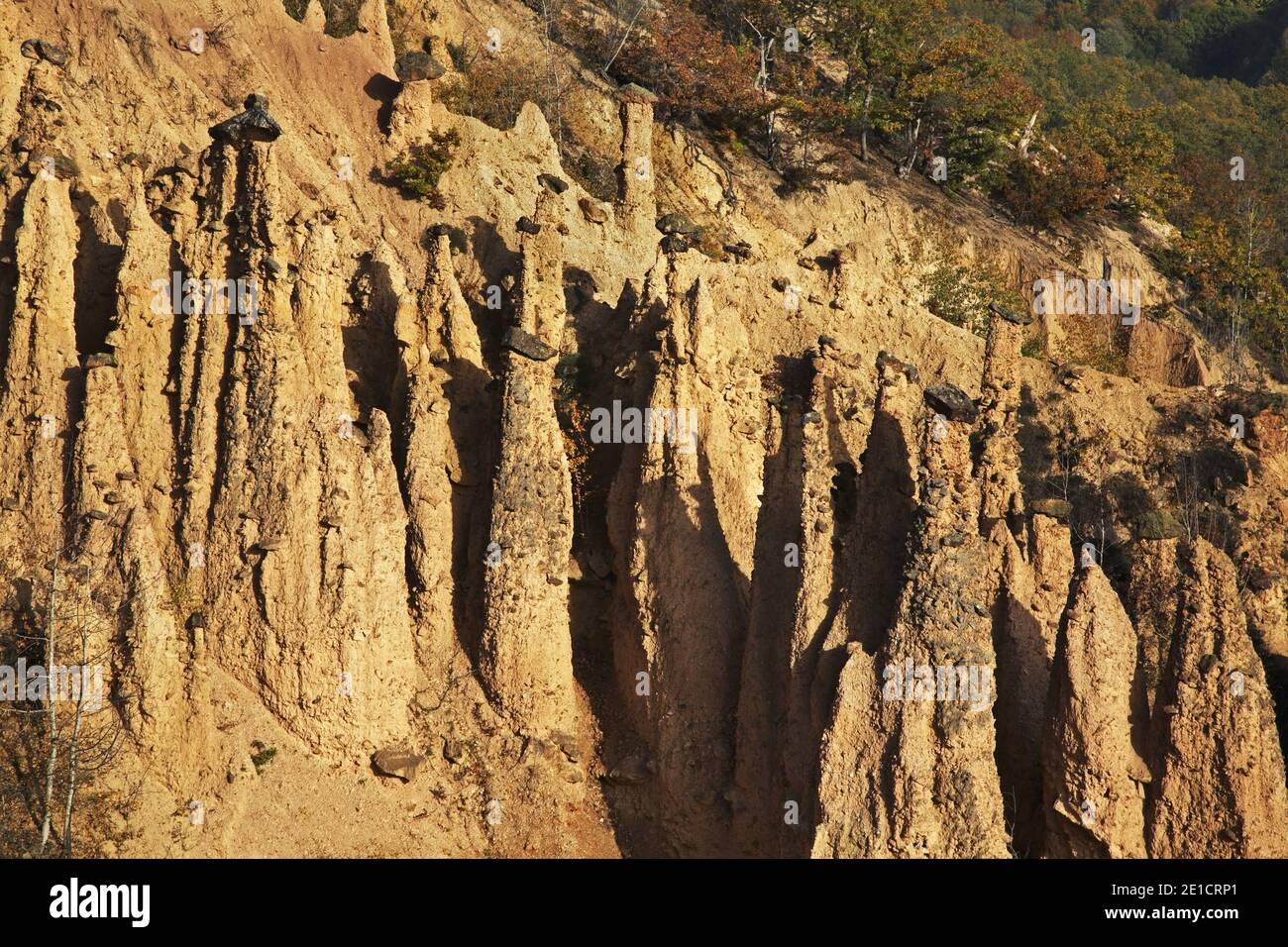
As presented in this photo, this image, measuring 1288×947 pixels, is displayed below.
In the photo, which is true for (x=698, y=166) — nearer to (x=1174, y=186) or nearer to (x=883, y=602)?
(x=1174, y=186)

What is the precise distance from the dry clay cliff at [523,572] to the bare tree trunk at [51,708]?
0.19 meters

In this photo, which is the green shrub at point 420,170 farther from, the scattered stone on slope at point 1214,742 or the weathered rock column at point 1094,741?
the scattered stone on slope at point 1214,742

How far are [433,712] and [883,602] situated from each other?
6.32 meters

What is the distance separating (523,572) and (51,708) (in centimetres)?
620

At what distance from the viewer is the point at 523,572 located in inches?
854

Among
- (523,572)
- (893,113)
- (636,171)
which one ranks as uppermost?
(893,113)

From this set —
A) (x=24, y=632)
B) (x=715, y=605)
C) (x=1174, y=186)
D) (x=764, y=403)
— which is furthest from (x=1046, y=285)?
(x=24, y=632)

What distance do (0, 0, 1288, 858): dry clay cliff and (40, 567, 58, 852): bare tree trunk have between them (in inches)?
7.6

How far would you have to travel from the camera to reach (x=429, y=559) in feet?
72.1

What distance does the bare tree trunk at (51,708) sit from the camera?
1814cm

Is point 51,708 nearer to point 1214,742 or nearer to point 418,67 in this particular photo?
point 1214,742
